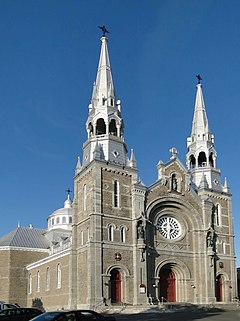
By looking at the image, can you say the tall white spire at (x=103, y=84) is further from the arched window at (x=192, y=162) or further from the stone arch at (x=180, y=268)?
the stone arch at (x=180, y=268)

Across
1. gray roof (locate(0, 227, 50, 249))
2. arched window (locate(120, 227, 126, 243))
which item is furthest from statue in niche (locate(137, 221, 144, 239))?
gray roof (locate(0, 227, 50, 249))

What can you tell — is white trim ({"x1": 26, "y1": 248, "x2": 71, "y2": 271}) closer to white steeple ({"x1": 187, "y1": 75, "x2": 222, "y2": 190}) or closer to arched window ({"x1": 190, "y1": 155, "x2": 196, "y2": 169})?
white steeple ({"x1": 187, "y1": 75, "x2": 222, "y2": 190})

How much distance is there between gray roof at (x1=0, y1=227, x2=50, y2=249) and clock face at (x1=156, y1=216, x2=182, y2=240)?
18.7m

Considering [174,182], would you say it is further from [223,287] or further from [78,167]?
[223,287]

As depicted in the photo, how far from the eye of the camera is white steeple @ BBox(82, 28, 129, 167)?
155 feet

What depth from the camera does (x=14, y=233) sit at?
61.9 meters

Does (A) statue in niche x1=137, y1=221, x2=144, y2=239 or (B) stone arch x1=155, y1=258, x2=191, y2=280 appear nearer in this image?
(A) statue in niche x1=137, y1=221, x2=144, y2=239

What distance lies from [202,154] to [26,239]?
25019mm

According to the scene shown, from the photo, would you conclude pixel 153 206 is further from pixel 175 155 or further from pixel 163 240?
pixel 175 155

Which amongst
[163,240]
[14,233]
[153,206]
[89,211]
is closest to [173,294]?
[163,240]

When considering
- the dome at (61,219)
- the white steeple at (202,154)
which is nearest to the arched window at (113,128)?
the white steeple at (202,154)

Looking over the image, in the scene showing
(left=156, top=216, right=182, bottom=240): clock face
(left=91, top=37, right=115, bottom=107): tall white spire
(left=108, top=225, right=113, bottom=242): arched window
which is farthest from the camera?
(left=91, top=37, right=115, bottom=107): tall white spire

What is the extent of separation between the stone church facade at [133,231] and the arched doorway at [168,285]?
10cm

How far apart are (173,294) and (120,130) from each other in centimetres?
1769
